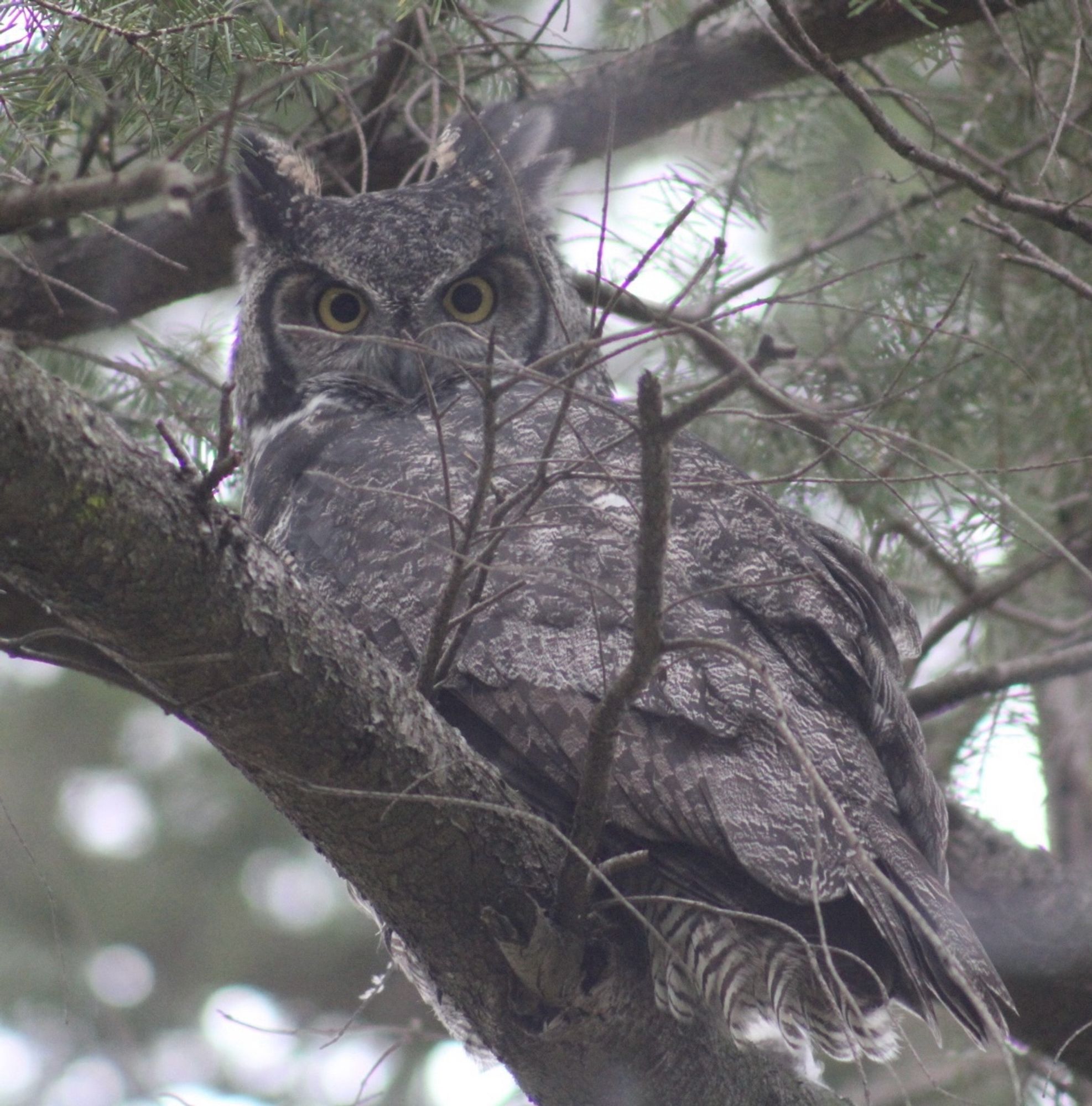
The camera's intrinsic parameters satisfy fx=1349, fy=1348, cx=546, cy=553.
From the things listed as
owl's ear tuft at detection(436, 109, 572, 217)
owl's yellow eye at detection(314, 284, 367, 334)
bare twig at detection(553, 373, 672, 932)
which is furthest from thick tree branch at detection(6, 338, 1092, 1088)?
owl's ear tuft at detection(436, 109, 572, 217)

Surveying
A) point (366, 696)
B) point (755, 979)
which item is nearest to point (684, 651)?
point (755, 979)

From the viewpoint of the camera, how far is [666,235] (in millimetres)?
1639

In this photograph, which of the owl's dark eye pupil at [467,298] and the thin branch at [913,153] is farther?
the owl's dark eye pupil at [467,298]

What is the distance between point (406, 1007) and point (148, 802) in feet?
7.50

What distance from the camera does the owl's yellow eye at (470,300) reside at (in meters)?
3.22

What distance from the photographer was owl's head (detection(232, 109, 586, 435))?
3135 mm

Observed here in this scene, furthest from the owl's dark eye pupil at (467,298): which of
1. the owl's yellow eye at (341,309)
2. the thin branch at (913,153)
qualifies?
the thin branch at (913,153)

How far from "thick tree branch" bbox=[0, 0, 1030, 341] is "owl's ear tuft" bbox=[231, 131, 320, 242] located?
82 millimetres

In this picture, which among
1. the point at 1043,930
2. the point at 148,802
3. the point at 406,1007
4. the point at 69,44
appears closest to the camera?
the point at 69,44

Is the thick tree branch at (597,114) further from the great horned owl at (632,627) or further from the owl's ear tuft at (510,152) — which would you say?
the great horned owl at (632,627)

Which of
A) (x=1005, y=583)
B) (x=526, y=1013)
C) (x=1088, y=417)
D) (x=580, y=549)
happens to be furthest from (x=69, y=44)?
(x=1088, y=417)

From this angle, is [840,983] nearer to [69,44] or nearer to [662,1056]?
[662,1056]

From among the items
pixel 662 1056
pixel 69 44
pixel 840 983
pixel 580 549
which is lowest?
pixel 840 983

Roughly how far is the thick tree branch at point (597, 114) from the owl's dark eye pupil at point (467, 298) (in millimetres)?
480
